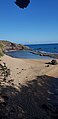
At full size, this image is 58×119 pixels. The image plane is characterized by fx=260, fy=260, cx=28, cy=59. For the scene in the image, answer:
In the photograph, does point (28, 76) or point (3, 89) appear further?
point (28, 76)

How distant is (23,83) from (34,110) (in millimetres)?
7625

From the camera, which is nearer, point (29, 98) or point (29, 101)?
point (29, 101)

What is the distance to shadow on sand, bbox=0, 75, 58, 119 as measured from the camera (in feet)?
55.3

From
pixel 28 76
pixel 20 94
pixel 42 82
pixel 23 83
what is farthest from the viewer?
pixel 28 76

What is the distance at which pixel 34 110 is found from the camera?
1766 cm

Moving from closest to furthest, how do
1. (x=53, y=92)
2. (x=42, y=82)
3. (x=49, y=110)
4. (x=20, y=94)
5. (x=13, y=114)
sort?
(x=13, y=114)
(x=49, y=110)
(x=20, y=94)
(x=53, y=92)
(x=42, y=82)

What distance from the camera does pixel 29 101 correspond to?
19.4m

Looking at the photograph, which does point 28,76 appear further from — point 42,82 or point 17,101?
point 17,101

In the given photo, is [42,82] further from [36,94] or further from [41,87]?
[36,94]

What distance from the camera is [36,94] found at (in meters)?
21.7

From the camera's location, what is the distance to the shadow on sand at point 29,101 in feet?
55.3

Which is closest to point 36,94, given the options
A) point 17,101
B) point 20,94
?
point 20,94

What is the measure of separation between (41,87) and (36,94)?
9.60ft

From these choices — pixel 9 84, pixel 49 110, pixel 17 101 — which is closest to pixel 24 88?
pixel 9 84
